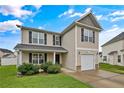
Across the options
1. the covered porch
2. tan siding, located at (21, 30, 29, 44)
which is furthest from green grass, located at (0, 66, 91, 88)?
tan siding, located at (21, 30, 29, 44)

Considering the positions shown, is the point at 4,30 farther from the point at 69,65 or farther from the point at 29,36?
the point at 69,65

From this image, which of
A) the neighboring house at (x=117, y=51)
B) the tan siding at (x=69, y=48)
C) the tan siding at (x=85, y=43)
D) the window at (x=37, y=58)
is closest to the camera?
the tan siding at (x=85, y=43)

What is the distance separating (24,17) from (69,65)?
8833 mm

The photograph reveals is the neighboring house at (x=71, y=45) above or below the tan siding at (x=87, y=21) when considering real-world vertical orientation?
below

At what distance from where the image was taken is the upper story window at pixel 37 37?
15453 mm

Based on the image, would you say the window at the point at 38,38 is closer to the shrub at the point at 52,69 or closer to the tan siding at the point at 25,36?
the tan siding at the point at 25,36

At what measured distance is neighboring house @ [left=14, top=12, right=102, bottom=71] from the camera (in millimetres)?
14234

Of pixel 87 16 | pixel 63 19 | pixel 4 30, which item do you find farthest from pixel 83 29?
pixel 4 30

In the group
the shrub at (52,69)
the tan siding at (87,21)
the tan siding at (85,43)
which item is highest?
the tan siding at (87,21)

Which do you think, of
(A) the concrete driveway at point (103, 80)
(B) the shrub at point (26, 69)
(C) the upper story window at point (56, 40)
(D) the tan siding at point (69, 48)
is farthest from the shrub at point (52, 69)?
(C) the upper story window at point (56, 40)

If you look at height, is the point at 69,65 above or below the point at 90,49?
below

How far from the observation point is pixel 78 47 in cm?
1432

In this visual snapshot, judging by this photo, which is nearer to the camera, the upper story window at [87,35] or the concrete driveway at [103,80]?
the concrete driveway at [103,80]
